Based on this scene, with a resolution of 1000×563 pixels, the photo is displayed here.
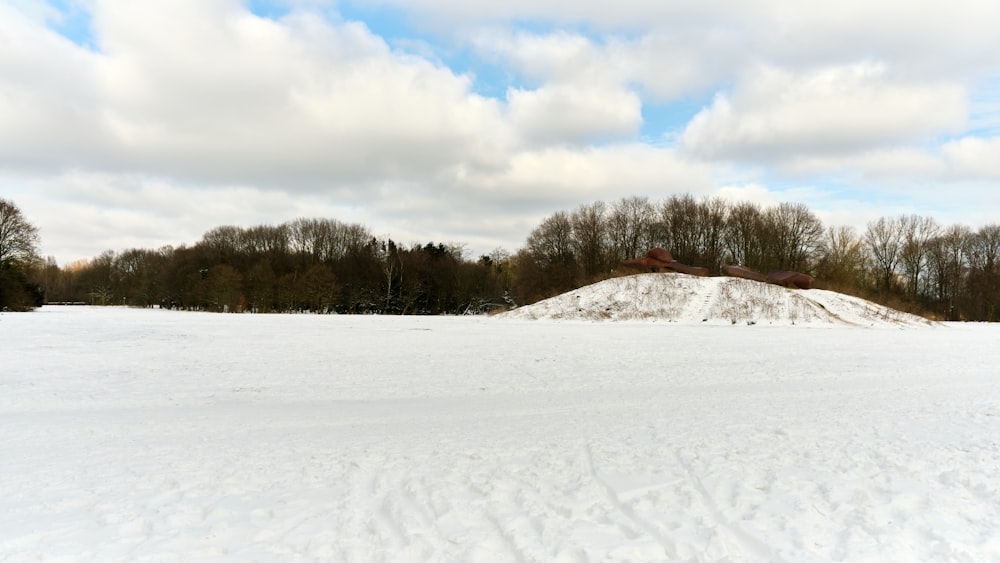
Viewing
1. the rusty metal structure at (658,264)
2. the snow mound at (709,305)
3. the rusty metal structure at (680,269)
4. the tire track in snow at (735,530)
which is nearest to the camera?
the tire track in snow at (735,530)

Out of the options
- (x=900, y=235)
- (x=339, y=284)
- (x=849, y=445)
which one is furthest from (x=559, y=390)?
(x=900, y=235)

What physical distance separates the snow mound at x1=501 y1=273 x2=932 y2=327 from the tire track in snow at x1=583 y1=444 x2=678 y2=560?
3669cm

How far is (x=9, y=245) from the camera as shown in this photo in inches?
2175

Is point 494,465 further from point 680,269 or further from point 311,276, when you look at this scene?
point 311,276

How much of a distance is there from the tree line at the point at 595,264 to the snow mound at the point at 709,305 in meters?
16.2

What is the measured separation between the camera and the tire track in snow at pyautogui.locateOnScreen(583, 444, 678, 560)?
195 inches

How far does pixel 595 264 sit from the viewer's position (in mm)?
75000

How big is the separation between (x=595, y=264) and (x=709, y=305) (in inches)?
1272

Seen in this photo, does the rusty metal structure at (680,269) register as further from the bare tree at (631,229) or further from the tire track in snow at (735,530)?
the tire track in snow at (735,530)

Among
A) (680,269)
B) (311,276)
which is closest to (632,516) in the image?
(680,269)

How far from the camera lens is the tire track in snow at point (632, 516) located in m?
4.95

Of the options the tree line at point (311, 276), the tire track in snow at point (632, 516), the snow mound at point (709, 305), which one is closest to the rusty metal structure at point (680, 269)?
the snow mound at point (709, 305)

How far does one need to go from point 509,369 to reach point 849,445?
8947mm

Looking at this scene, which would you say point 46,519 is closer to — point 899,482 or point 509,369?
point 899,482
